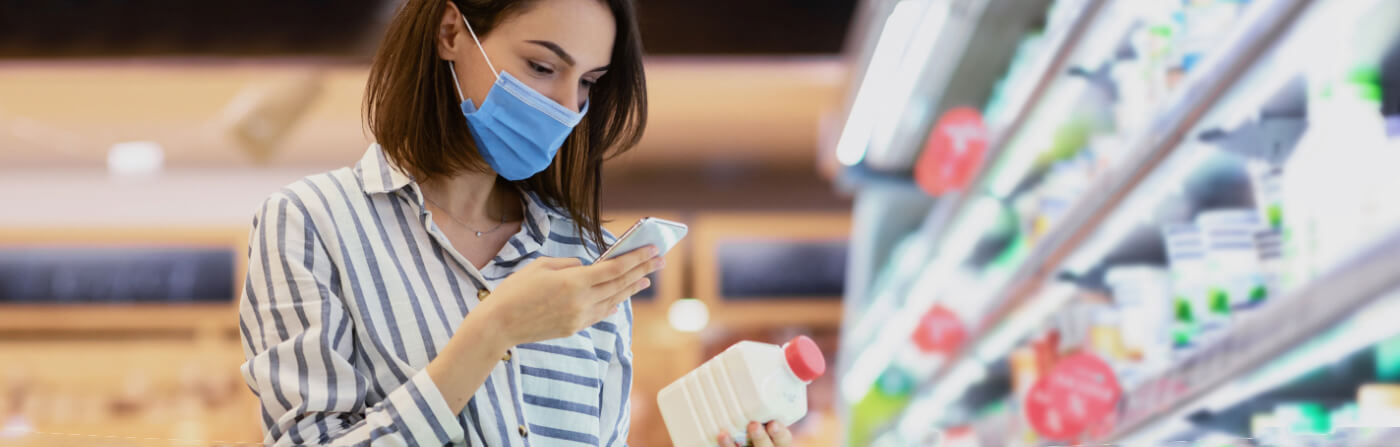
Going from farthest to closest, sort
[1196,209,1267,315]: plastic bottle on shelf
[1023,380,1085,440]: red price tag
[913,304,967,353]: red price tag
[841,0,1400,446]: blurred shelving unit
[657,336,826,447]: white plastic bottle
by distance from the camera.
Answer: [913,304,967,353]: red price tag < [1023,380,1085,440]: red price tag < [1196,209,1267,315]: plastic bottle on shelf < [841,0,1400,446]: blurred shelving unit < [657,336,826,447]: white plastic bottle

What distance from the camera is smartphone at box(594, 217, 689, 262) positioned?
113cm

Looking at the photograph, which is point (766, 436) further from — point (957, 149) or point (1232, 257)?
point (957, 149)

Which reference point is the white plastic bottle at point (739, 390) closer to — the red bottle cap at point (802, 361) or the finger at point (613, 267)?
the red bottle cap at point (802, 361)

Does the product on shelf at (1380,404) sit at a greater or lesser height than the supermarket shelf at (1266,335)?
lesser

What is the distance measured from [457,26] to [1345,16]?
1.04 meters

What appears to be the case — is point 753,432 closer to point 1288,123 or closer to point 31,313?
point 1288,123

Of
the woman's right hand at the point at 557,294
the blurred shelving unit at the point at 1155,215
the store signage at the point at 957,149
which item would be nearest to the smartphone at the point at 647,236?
the woman's right hand at the point at 557,294

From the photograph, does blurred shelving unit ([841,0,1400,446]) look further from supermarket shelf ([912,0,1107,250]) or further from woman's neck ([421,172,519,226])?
woman's neck ([421,172,519,226])

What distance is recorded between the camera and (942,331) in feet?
12.7

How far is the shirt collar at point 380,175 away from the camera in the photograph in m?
1.30

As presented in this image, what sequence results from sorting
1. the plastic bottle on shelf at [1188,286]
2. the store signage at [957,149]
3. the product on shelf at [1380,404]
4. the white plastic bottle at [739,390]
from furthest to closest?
the store signage at [957,149], the plastic bottle on shelf at [1188,286], the product on shelf at [1380,404], the white plastic bottle at [739,390]

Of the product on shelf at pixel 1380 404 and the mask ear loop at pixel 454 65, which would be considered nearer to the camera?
the mask ear loop at pixel 454 65

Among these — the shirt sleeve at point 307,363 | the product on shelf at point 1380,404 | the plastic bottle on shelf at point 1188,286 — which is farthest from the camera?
the plastic bottle on shelf at point 1188,286

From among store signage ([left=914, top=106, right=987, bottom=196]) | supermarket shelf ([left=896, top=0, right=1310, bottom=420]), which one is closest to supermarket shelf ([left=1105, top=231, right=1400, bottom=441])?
supermarket shelf ([left=896, top=0, right=1310, bottom=420])
